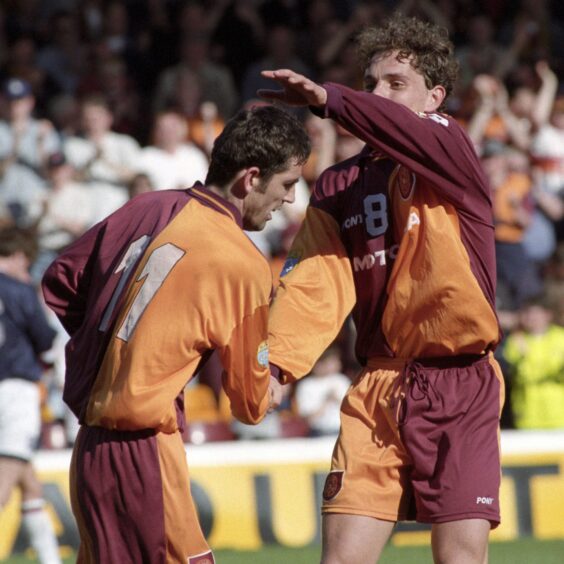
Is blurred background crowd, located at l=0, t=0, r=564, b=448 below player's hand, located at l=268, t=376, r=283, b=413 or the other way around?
the other way around

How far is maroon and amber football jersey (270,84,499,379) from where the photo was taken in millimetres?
4766

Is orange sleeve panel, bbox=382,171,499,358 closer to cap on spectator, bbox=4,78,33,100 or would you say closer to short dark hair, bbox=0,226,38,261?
short dark hair, bbox=0,226,38,261

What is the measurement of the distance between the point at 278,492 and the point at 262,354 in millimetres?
5637

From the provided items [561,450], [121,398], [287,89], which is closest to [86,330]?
[121,398]

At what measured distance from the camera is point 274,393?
491 cm

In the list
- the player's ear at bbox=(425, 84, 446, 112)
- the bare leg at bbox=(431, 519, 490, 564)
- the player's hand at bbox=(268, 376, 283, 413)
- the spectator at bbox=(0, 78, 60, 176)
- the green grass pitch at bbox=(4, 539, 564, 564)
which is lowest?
the green grass pitch at bbox=(4, 539, 564, 564)

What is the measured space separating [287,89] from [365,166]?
821 millimetres

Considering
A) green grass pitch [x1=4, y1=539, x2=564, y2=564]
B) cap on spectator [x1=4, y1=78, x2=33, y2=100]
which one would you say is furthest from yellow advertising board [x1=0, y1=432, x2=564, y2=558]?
cap on spectator [x1=4, y1=78, x2=33, y2=100]

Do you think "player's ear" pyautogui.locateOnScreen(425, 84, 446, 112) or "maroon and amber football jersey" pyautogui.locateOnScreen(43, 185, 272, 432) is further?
"player's ear" pyautogui.locateOnScreen(425, 84, 446, 112)

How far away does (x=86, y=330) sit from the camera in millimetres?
4527

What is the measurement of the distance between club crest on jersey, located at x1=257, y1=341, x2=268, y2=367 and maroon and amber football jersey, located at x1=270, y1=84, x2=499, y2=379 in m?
0.61

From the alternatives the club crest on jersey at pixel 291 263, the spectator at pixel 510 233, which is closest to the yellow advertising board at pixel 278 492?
the spectator at pixel 510 233

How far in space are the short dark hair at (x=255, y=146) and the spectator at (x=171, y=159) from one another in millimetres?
7786

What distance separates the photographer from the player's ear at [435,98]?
521 centimetres
